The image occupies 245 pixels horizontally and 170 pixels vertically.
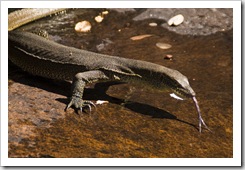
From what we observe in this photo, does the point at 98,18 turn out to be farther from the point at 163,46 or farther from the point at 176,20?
the point at 163,46

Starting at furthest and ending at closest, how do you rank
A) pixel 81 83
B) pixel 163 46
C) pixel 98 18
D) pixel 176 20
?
pixel 98 18 < pixel 176 20 < pixel 163 46 < pixel 81 83

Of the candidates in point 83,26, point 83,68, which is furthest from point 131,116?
point 83,26

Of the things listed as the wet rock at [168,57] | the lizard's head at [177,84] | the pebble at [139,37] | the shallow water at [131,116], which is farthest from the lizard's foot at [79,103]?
the pebble at [139,37]

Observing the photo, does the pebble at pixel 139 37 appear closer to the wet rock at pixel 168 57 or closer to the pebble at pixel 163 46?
the pebble at pixel 163 46

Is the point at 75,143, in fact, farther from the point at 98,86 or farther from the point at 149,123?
the point at 98,86

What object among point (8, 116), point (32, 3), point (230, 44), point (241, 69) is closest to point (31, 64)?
point (32, 3)

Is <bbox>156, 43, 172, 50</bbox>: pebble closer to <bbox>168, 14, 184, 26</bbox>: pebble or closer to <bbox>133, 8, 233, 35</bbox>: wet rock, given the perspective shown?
<bbox>133, 8, 233, 35</bbox>: wet rock

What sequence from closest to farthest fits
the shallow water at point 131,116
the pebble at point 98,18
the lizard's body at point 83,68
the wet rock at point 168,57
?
the shallow water at point 131,116 → the lizard's body at point 83,68 → the wet rock at point 168,57 → the pebble at point 98,18
